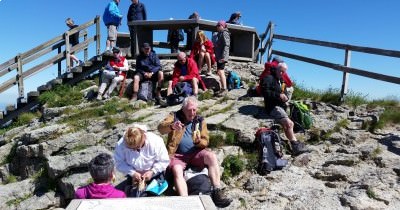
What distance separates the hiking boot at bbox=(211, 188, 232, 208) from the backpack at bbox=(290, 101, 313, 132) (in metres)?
3.33

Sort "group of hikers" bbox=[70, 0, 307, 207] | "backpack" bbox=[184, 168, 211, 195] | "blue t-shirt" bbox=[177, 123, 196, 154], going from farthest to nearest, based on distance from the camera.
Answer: "blue t-shirt" bbox=[177, 123, 196, 154]
"backpack" bbox=[184, 168, 211, 195]
"group of hikers" bbox=[70, 0, 307, 207]

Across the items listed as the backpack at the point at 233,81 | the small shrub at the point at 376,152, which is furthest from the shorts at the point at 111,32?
the small shrub at the point at 376,152

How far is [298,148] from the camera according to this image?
7805 millimetres

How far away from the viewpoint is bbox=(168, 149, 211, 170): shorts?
6.22m

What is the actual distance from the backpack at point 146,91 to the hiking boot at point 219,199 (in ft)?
18.2

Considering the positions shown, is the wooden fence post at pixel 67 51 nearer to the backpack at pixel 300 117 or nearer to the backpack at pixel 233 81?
the backpack at pixel 233 81

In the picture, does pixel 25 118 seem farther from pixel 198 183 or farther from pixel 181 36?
pixel 198 183

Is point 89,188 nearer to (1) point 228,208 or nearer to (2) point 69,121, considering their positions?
(1) point 228,208

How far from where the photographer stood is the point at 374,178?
6.58 m

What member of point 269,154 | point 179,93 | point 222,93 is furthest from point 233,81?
point 269,154

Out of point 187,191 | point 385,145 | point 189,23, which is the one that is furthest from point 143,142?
point 189,23

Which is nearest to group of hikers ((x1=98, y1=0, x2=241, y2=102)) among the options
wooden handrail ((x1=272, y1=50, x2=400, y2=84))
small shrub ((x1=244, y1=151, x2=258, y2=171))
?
wooden handrail ((x1=272, y1=50, x2=400, y2=84))

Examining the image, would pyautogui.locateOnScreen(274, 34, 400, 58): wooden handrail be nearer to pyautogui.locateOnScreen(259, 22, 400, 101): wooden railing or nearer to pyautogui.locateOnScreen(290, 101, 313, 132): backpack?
pyautogui.locateOnScreen(259, 22, 400, 101): wooden railing

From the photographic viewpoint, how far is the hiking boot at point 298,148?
7797 millimetres
